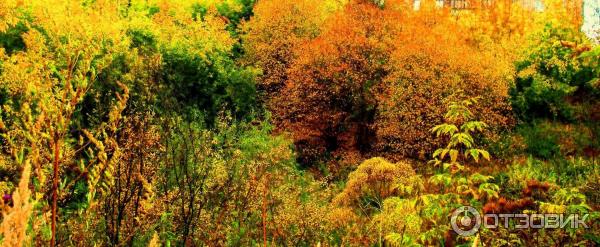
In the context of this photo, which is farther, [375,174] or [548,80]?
[548,80]

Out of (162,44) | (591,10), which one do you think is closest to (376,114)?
(162,44)

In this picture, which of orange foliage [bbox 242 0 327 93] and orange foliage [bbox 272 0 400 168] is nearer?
orange foliage [bbox 272 0 400 168]

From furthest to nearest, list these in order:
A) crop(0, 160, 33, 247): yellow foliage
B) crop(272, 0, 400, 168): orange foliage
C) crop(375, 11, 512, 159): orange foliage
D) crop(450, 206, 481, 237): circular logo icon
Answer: crop(272, 0, 400, 168): orange foliage < crop(375, 11, 512, 159): orange foliage < crop(450, 206, 481, 237): circular logo icon < crop(0, 160, 33, 247): yellow foliage

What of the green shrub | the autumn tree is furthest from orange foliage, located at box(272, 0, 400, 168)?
the green shrub

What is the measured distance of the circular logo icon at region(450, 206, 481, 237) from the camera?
17.6ft

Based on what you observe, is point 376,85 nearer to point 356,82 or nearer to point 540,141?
point 356,82

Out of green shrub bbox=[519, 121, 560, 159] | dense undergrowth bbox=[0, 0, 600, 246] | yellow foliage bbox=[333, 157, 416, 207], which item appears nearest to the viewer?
yellow foliage bbox=[333, 157, 416, 207]

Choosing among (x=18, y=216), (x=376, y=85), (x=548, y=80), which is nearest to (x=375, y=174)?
(x=376, y=85)

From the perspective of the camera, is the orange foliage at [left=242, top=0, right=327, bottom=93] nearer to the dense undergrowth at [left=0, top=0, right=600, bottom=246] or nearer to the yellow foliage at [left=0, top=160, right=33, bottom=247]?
the dense undergrowth at [left=0, top=0, right=600, bottom=246]

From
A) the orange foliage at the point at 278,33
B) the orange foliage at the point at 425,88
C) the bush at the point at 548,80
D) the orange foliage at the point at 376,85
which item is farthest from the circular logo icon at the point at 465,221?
the bush at the point at 548,80

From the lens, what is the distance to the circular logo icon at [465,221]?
17.6ft

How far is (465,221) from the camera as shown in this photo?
5.39 metres

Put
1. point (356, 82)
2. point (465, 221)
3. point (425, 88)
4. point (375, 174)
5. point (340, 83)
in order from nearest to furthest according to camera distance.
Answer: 1. point (465, 221)
2. point (375, 174)
3. point (425, 88)
4. point (356, 82)
5. point (340, 83)

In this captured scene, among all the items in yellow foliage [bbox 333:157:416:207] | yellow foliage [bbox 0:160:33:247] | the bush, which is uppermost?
the bush
